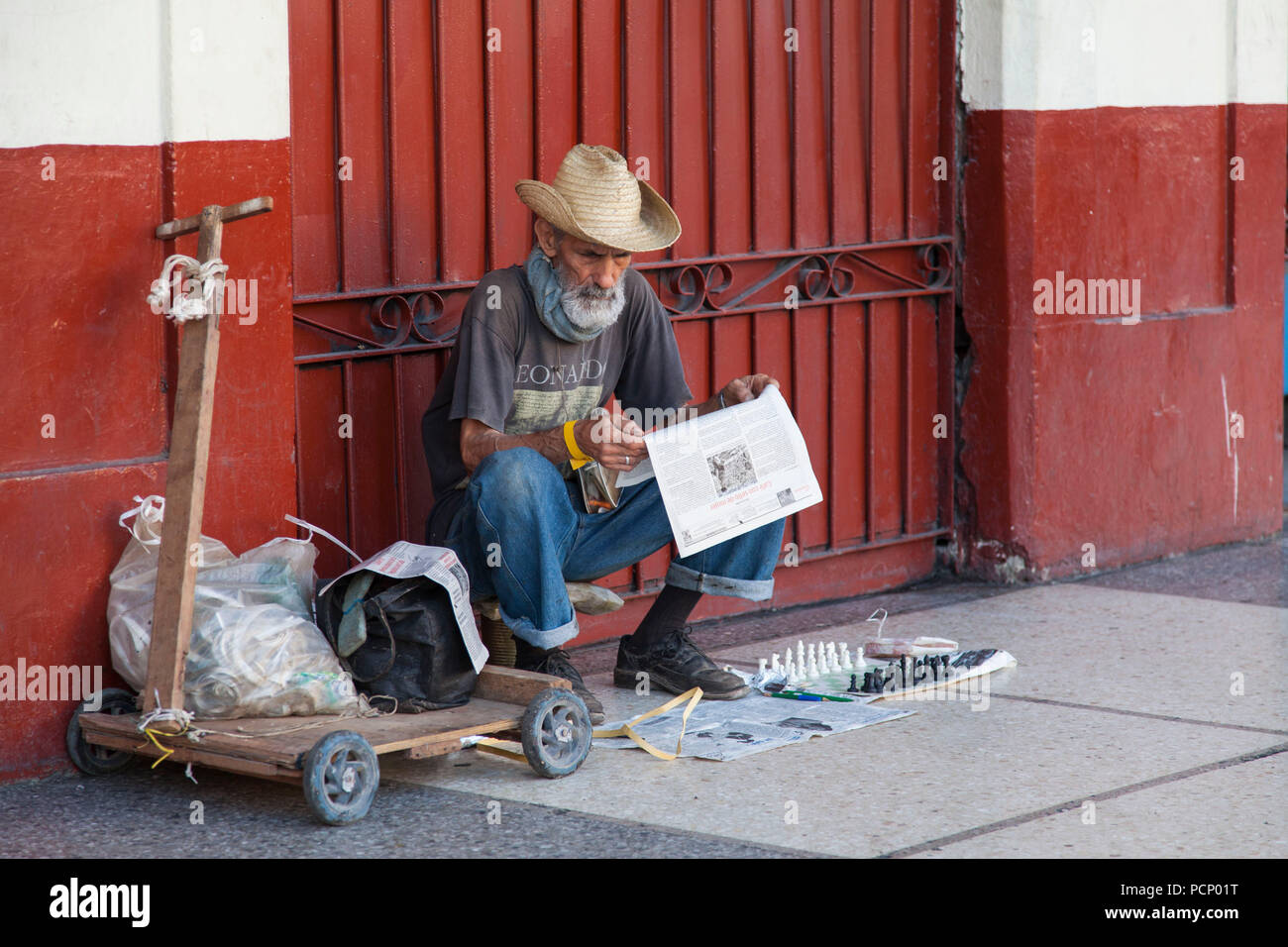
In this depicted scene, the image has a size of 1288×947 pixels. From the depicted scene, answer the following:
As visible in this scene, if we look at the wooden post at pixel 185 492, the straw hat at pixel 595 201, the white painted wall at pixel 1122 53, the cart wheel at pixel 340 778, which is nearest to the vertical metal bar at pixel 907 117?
the white painted wall at pixel 1122 53

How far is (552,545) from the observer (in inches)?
176

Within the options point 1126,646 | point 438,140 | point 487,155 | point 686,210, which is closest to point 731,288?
point 686,210

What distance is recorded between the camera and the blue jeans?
446cm

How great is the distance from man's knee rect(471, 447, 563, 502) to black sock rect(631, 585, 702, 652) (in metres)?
0.64

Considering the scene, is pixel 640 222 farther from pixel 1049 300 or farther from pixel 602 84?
pixel 1049 300

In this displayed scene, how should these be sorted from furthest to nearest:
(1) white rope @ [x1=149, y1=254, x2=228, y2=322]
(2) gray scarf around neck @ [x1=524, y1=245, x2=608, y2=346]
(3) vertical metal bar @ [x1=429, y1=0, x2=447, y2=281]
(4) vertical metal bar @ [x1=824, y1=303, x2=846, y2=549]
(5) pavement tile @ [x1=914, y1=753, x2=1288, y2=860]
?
(4) vertical metal bar @ [x1=824, y1=303, x2=846, y2=549] → (3) vertical metal bar @ [x1=429, y1=0, x2=447, y2=281] → (2) gray scarf around neck @ [x1=524, y1=245, x2=608, y2=346] → (1) white rope @ [x1=149, y1=254, x2=228, y2=322] → (5) pavement tile @ [x1=914, y1=753, x2=1288, y2=860]

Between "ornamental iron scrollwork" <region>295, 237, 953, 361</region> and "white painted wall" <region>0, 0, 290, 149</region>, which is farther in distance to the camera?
"ornamental iron scrollwork" <region>295, 237, 953, 361</region>

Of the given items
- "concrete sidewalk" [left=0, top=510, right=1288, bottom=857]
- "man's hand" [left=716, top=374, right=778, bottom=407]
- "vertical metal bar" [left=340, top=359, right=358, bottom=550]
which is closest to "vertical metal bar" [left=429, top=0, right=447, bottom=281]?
"vertical metal bar" [left=340, top=359, right=358, bottom=550]

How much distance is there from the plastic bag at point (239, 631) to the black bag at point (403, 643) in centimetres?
7

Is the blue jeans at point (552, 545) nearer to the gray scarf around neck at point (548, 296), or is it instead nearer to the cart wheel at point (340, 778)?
the gray scarf around neck at point (548, 296)

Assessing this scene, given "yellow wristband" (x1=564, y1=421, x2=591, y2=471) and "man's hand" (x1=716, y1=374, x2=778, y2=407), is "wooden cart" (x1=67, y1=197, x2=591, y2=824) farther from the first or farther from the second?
"man's hand" (x1=716, y1=374, x2=778, y2=407)

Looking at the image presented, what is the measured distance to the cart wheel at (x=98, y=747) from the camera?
4.14 meters

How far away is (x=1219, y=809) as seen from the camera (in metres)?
3.89
